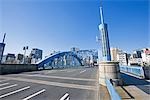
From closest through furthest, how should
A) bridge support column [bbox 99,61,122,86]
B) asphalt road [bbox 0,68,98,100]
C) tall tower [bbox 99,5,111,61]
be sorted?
asphalt road [bbox 0,68,98,100] → bridge support column [bbox 99,61,122,86] → tall tower [bbox 99,5,111,61]

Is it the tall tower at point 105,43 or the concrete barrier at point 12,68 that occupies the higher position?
the tall tower at point 105,43

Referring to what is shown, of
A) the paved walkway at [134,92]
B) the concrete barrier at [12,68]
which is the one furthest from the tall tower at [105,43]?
the concrete barrier at [12,68]

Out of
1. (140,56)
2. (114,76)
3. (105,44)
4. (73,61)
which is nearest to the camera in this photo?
(114,76)

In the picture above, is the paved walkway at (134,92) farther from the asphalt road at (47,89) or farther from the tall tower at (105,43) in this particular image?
the tall tower at (105,43)

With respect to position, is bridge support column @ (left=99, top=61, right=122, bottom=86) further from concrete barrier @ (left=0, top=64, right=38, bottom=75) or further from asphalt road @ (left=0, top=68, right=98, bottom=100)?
concrete barrier @ (left=0, top=64, right=38, bottom=75)

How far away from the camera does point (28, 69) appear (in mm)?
35875

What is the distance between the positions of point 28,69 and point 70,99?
97.3ft

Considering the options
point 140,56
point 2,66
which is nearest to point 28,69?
point 2,66

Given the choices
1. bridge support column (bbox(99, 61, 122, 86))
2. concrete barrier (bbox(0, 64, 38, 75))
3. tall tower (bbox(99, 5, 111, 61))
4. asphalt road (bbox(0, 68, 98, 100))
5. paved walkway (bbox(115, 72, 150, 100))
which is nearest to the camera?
paved walkway (bbox(115, 72, 150, 100))

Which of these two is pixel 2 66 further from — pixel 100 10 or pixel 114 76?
pixel 114 76

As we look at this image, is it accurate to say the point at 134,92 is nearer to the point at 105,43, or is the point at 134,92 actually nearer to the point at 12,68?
the point at 105,43

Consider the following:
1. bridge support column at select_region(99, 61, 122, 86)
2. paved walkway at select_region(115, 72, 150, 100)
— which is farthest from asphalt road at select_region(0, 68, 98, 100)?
paved walkway at select_region(115, 72, 150, 100)

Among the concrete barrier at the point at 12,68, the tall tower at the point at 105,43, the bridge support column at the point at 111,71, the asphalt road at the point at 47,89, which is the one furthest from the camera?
the concrete barrier at the point at 12,68

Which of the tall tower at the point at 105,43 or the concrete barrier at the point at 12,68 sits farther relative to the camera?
the concrete barrier at the point at 12,68
